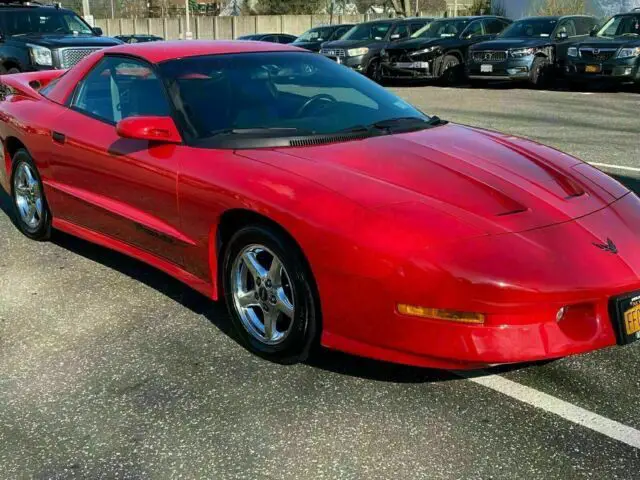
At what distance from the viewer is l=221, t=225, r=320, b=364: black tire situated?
10.6ft

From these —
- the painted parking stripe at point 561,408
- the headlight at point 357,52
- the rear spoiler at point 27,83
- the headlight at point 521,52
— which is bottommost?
the painted parking stripe at point 561,408

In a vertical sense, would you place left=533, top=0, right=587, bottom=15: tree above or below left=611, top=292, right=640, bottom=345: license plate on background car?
above

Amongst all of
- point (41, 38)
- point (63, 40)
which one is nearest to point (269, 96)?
point (63, 40)

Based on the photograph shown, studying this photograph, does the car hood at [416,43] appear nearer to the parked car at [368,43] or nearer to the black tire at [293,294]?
the parked car at [368,43]

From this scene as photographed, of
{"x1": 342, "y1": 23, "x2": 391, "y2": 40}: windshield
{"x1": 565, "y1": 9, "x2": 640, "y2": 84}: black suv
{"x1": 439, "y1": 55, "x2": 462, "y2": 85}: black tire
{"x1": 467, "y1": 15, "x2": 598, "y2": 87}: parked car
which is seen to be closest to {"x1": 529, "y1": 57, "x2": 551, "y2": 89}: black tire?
{"x1": 467, "y1": 15, "x2": 598, "y2": 87}: parked car

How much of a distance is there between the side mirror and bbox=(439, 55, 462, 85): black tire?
14.7 metres

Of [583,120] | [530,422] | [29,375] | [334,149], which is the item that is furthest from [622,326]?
[583,120]

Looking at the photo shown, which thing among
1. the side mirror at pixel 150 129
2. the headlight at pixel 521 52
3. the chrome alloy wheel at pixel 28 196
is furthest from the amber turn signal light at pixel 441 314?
the headlight at pixel 521 52

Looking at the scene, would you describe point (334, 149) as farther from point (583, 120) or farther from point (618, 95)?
point (618, 95)

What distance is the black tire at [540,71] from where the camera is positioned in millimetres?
15750

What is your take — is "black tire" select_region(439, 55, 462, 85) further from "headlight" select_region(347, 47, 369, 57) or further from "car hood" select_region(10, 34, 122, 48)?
"car hood" select_region(10, 34, 122, 48)

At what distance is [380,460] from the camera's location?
2.75 metres

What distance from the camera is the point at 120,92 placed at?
460 centimetres

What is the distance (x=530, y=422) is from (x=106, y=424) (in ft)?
5.57
